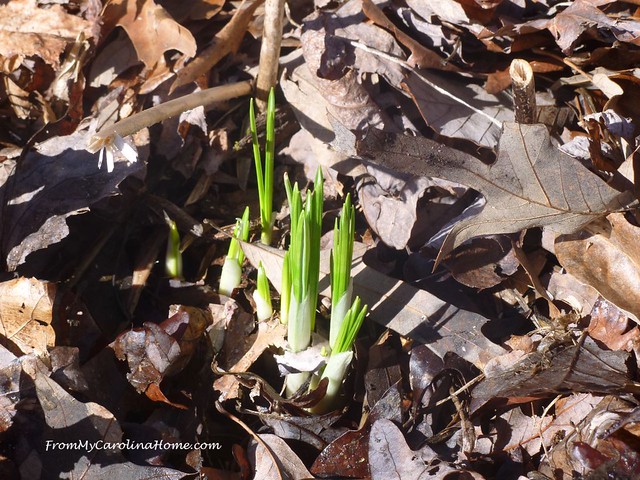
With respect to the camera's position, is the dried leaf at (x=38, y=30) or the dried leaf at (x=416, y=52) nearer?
the dried leaf at (x=416, y=52)

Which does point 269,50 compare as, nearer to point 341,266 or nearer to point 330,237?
point 330,237

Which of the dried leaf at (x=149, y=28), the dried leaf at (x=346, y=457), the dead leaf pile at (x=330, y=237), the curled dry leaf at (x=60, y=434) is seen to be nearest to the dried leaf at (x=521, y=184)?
the dead leaf pile at (x=330, y=237)

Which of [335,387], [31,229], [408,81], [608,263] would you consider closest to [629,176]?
[608,263]

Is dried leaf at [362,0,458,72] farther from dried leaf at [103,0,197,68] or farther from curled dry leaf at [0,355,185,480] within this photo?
curled dry leaf at [0,355,185,480]

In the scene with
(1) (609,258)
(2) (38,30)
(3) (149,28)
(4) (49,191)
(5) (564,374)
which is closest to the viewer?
(5) (564,374)

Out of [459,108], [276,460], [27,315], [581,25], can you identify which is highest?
[581,25]

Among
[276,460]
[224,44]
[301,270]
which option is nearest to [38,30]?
[224,44]

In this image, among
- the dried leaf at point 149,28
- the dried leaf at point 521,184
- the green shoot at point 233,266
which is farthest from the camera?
the dried leaf at point 149,28

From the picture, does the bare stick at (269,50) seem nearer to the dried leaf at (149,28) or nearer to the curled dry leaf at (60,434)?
the dried leaf at (149,28)
